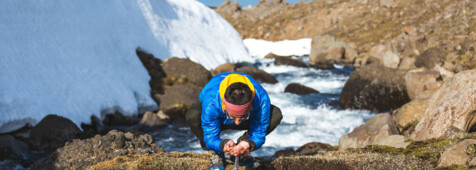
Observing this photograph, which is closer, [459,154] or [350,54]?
[459,154]

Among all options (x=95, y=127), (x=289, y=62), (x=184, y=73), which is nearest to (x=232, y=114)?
(x=95, y=127)

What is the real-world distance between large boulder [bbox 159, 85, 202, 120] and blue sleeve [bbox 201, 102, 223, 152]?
1082 cm

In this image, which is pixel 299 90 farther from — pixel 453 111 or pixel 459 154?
pixel 459 154

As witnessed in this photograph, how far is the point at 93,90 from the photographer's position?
14633 mm

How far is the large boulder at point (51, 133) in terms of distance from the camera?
426 inches

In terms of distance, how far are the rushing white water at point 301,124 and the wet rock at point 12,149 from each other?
13.4 ft

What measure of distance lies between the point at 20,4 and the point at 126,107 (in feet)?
18.6

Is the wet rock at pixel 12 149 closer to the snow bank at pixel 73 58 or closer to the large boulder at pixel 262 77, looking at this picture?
the snow bank at pixel 73 58

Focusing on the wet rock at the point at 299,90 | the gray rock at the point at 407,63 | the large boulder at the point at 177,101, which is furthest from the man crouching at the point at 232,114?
the gray rock at the point at 407,63

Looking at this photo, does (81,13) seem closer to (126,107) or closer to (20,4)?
(20,4)

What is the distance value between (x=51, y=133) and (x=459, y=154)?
34.1 ft

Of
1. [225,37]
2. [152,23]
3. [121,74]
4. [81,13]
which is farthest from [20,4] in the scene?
[225,37]

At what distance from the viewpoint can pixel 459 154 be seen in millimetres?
5121

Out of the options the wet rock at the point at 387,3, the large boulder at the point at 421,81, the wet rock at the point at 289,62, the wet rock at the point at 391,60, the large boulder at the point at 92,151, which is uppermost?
the wet rock at the point at 387,3
